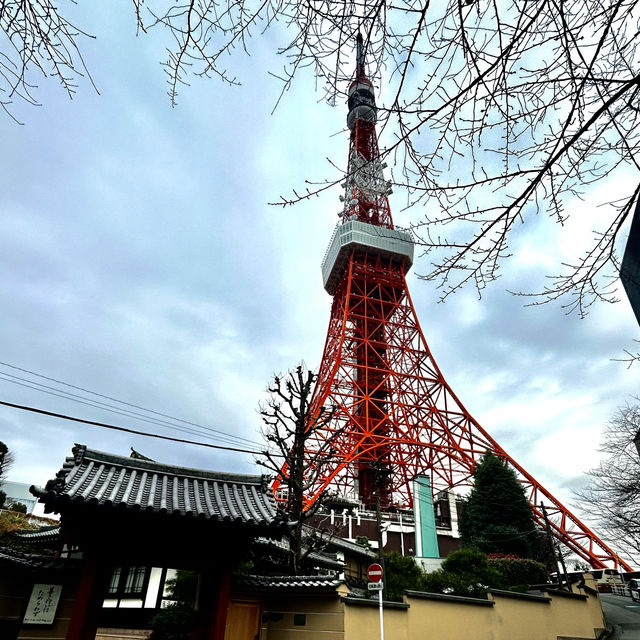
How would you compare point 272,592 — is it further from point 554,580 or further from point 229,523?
point 554,580

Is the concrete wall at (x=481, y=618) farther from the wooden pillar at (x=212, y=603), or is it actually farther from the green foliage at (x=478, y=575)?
the wooden pillar at (x=212, y=603)

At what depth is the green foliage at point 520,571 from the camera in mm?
13641

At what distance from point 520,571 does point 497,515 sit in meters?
4.18

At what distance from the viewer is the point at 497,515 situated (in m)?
18.0

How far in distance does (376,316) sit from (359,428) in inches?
339

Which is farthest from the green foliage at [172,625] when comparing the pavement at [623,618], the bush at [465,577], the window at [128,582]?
the pavement at [623,618]

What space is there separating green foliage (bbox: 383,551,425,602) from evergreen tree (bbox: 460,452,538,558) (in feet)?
16.4

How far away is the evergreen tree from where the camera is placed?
1708 cm

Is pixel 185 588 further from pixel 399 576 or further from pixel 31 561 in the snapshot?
pixel 399 576

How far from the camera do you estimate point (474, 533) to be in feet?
58.8

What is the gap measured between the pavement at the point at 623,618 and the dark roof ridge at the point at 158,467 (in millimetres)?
11116

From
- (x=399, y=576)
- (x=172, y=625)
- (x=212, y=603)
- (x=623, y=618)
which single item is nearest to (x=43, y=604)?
(x=212, y=603)

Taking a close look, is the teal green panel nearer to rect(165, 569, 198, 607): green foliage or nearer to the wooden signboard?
rect(165, 569, 198, 607): green foliage

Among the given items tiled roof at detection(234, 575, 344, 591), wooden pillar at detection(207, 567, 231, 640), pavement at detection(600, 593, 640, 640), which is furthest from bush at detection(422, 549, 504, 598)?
wooden pillar at detection(207, 567, 231, 640)
